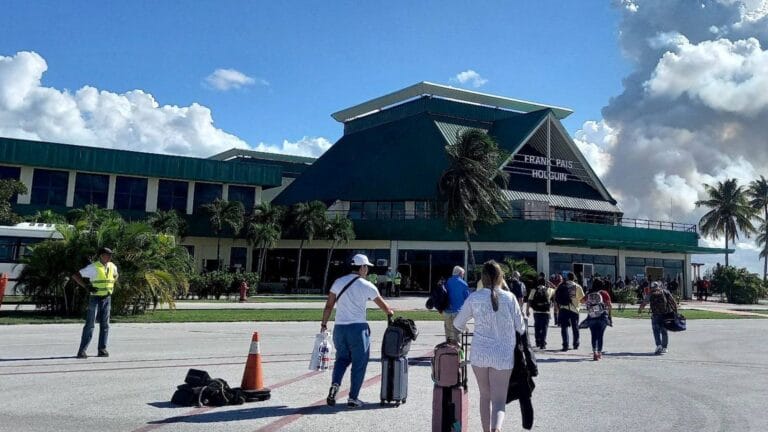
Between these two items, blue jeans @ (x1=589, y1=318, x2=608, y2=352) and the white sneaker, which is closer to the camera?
the white sneaker

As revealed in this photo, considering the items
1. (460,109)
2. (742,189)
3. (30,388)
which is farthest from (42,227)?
(742,189)

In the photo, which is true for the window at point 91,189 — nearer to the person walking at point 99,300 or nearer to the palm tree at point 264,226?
the palm tree at point 264,226

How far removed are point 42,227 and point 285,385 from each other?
17.9 m

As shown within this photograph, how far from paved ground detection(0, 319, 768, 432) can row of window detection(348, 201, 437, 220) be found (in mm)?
31591

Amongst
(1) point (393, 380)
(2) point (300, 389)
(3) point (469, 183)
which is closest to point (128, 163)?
A: (3) point (469, 183)

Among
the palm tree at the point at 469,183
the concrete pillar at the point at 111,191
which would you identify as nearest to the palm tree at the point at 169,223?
the concrete pillar at the point at 111,191

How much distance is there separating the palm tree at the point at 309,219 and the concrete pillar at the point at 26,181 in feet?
58.4

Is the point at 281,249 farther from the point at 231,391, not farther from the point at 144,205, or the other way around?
the point at 231,391

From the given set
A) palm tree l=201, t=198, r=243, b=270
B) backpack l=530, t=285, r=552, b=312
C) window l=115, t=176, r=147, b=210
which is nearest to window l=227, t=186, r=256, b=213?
palm tree l=201, t=198, r=243, b=270

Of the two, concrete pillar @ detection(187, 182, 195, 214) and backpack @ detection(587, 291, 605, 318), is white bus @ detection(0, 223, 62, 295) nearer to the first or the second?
backpack @ detection(587, 291, 605, 318)

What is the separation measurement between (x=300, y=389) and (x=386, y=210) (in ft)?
128

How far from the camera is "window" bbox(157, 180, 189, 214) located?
146 ft

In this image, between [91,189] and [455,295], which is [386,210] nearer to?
[91,189]

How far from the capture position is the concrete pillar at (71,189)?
1654 inches
